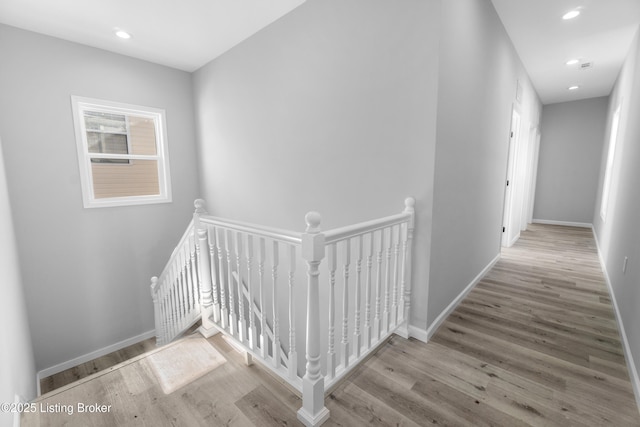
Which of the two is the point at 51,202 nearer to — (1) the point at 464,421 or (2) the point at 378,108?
(2) the point at 378,108

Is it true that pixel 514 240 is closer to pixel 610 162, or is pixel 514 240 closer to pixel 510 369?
pixel 610 162

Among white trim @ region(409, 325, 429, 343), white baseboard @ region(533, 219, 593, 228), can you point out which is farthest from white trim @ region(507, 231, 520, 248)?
white trim @ region(409, 325, 429, 343)

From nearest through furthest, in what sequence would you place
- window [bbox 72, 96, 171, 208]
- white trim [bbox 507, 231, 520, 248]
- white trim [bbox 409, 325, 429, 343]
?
white trim [bbox 409, 325, 429, 343], window [bbox 72, 96, 171, 208], white trim [bbox 507, 231, 520, 248]

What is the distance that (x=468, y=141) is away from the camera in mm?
2334

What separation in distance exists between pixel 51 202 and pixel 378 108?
3689 millimetres

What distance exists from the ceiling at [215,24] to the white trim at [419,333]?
2.99 meters

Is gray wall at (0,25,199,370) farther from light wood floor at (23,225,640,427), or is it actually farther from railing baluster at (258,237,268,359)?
railing baluster at (258,237,268,359)

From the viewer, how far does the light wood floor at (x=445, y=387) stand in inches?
55.3

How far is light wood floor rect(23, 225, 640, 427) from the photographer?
1.40 meters

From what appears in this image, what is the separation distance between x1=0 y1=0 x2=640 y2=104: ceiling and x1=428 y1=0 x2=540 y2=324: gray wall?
0.34 meters

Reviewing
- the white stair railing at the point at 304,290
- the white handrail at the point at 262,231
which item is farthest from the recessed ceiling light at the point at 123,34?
the white handrail at the point at 262,231

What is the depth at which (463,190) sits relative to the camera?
2.35m

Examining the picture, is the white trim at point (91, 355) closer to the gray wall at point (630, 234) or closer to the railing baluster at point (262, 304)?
the railing baluster at point (262, 304)

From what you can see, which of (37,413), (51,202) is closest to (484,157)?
(37,413)
